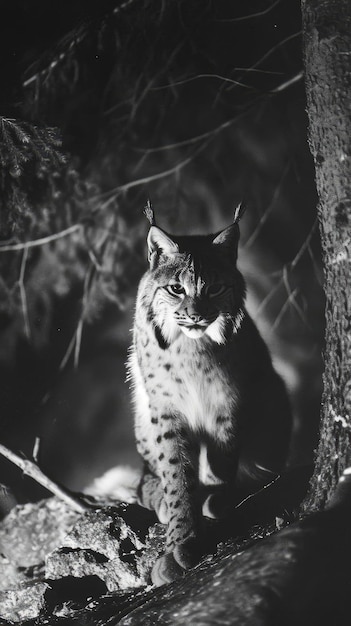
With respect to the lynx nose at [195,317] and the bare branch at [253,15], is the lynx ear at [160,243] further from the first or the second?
the bare branch at [253,15]

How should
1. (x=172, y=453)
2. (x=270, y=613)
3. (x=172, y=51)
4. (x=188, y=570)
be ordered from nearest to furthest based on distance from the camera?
(x=270, y=613) < (x=188, y=570) < (x=172, y=453) < (x=172, y=51)

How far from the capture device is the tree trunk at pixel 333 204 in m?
1.98

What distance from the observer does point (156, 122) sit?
2840mm

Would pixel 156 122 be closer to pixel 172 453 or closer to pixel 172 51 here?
pixel 172 51

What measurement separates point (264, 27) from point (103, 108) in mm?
743

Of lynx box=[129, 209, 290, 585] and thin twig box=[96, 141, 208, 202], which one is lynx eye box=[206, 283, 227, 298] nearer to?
lynx box=[129, 209, 290, 585]

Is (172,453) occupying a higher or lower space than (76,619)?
higher

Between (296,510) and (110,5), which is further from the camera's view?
(110,5)

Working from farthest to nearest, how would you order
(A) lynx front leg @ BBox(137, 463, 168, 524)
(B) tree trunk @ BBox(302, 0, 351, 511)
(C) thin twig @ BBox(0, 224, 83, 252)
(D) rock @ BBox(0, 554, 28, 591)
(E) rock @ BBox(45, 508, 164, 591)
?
(C) thin twig @ BBox(0, 224, 83, 252)
(D) rock @ BBox(0, 554, 28, 591)
(A) lynx front leg @ BBox(137, 463, 168, 524)
(E) rock @ BBox(45, 508, 164, 591)
(B) tree trunk @ BBox(302, 0, 351, 511)

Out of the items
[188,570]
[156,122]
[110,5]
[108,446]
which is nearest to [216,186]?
[156,122]

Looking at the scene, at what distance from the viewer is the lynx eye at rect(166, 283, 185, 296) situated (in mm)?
2426

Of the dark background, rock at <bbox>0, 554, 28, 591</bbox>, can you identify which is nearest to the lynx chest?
the dark background

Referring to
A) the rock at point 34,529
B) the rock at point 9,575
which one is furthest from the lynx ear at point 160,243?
the rock at point 9,575

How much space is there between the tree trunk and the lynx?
0.48 m
